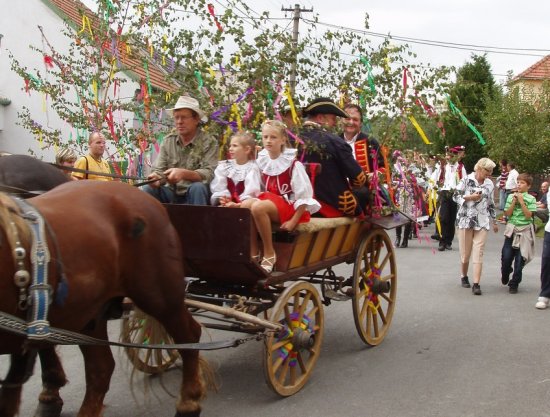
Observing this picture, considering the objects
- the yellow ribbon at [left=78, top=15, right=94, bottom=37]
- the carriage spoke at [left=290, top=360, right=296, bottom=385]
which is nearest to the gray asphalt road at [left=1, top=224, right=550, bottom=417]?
the carriage spoke at [left=290, top=360, right=296, bottom=385]

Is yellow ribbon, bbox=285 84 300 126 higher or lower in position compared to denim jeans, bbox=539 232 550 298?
higher

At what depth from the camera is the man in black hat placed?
5445mm

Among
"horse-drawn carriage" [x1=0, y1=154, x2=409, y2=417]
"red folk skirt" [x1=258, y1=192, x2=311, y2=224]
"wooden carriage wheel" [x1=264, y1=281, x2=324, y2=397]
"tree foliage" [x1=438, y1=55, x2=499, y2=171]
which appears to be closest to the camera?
"horse-drawn carriage" [x1=0, y1=154, x2=409, y2=417]

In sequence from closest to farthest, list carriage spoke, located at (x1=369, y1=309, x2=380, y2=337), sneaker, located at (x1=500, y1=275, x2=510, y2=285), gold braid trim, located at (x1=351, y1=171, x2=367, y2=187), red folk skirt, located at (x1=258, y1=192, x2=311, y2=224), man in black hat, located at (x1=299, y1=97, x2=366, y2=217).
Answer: red folk skirt, located at (x1=258, y1=192, x2=311, y2=224)
man in black hat, located at (x1=299, y1=97, x2=366, y2=217)
gold braid trim, located at (x1=351, y1=171, x2=367, y2=187)
carriage spoke, located at (x1=369, y1=309, x2=380, y2=337)
sneaker, located at (x1=500, y1=275, x2=510, y2=285)

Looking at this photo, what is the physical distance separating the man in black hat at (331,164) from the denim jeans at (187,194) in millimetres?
1029

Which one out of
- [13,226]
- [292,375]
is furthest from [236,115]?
[13,226]

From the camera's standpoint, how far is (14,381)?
3.62 meters

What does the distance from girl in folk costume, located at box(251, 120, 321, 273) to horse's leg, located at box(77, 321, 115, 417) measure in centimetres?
122

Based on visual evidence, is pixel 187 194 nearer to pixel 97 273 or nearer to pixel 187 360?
pixel 187 360

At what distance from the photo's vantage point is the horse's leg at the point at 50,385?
4.19m

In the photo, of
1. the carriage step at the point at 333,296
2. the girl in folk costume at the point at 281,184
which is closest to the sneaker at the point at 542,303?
the carriage step at the point at 333,296

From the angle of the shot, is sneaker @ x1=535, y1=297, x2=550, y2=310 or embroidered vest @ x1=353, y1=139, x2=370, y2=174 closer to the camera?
embroidered vest @ x1=353, y1=139, x2=370, y2=174

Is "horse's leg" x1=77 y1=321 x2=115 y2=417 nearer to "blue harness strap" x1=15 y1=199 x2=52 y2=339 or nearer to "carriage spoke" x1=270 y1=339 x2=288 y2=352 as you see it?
"blue harness strap" x1=15 y1=199 x2=52 y2=339

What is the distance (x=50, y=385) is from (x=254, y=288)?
1465 mm
